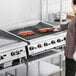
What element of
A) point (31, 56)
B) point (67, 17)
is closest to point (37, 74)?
point (31, 56)

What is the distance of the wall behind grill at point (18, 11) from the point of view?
3.47 m

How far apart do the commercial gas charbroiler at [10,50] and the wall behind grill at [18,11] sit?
51cm

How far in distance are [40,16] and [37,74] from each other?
80cm

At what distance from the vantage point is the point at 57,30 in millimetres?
3377

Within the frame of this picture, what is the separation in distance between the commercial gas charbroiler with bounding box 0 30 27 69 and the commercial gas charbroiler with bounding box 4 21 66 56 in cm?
10

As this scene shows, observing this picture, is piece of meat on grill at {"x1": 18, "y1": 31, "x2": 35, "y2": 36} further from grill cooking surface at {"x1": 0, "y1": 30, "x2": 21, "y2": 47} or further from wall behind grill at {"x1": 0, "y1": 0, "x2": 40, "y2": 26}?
wall behind grill at {"x1": 0, "y1": 0, "x2": 40, "y2": 26}

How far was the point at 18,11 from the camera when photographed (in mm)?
3617

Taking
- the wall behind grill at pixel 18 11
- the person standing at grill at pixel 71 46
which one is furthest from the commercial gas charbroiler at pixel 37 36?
the person standing at grill at pixel 71 46

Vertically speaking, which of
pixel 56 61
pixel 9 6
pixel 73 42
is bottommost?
pixel 56 61

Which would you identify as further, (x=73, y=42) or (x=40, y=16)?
(x=40, y=16)

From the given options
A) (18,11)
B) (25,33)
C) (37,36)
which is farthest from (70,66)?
(18,11)

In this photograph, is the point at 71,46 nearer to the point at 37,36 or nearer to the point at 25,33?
the point at 37,36

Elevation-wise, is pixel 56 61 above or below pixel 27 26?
below

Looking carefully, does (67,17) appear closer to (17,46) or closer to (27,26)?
(27,26)
